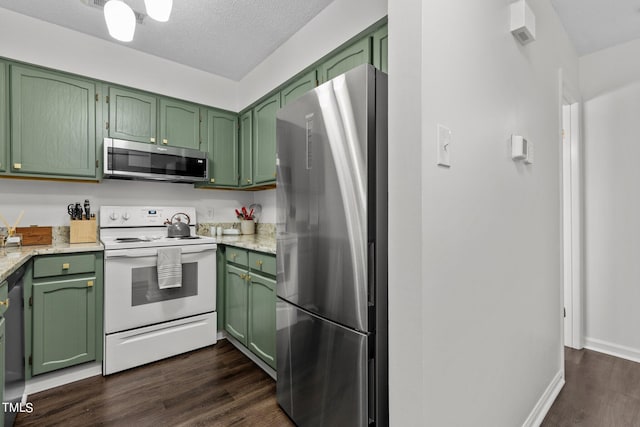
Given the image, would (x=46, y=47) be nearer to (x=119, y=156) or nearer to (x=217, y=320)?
(x=119, y=156)

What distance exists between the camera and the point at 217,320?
2709 mm

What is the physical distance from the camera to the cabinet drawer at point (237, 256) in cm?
238

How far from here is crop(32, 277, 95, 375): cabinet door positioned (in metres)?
1.97

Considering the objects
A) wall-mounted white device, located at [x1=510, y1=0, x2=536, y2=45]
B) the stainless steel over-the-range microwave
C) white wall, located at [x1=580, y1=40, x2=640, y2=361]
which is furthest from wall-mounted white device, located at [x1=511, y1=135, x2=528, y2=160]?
the stainless steel over-the-range microwave

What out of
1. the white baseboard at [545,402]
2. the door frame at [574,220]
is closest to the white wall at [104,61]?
the door frame at [574,220]

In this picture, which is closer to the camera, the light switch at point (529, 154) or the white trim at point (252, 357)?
the light switch at point (529, 154)

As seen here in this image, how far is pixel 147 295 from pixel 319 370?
1527 millimetres

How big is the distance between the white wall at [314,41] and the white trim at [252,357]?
7.08 ft

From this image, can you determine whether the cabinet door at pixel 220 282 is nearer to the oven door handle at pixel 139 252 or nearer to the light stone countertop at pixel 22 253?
the oven door handle at pixel 139 252

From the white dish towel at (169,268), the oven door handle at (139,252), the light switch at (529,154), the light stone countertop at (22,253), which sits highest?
Answer: the light switch at (529,154)

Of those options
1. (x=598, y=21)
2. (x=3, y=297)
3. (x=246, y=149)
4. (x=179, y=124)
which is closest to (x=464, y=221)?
(x=3, y=297)

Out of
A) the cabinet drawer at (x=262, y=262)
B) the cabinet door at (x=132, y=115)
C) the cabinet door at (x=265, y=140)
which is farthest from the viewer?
the cabinet door at (x=265, y=140)

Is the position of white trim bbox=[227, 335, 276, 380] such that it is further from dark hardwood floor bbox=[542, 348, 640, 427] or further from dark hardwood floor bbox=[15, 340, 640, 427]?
dark hardwood floor bbox=[542, 348, 640, 427]

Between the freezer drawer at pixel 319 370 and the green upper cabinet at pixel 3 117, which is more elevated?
the green upper cabinet at pixel 3 117
